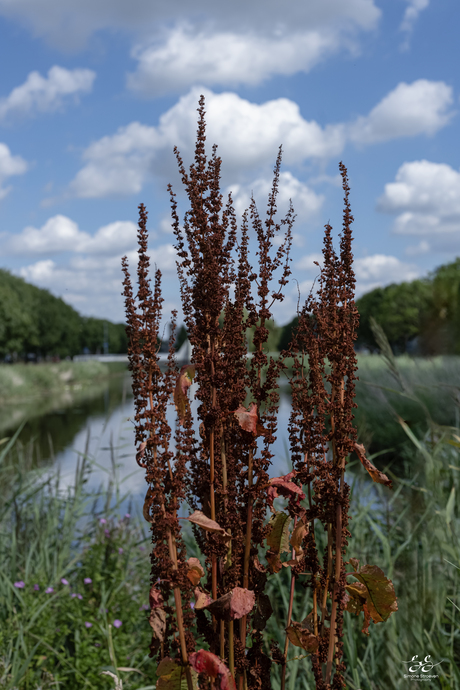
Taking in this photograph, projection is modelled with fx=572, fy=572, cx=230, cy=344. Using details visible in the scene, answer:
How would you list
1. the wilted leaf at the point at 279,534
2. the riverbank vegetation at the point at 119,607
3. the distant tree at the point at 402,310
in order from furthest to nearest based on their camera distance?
1. the distant tree at the point at 402,310
2. the riverbank vegetation at the point at 119,607
3. the wilted leaf at the point at 279,534

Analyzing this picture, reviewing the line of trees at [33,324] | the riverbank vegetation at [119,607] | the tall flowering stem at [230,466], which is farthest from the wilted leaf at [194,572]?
the line of trees at [33,324]

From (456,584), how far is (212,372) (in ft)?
6.76

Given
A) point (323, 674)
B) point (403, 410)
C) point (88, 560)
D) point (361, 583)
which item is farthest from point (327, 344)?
point (403, 410)

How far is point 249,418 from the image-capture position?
4.02 ft

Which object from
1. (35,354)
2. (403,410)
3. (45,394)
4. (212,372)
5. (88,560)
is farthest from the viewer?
(35,354)

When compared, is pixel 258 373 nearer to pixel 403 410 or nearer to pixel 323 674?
pixel 323 674

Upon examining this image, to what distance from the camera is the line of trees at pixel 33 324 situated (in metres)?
38.5

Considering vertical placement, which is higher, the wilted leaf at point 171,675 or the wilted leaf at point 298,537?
the wilted leaf at point 298,537

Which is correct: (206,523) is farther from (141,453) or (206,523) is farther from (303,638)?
(303,638)

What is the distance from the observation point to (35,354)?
51.9m

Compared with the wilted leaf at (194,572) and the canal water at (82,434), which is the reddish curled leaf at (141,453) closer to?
the wilted leaf at (194,572)

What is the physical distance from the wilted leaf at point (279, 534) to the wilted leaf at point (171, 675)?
32 centimetres

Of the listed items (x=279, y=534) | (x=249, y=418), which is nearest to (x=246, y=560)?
(x=279, y=534)

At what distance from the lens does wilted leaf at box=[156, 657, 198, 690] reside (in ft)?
3.99
